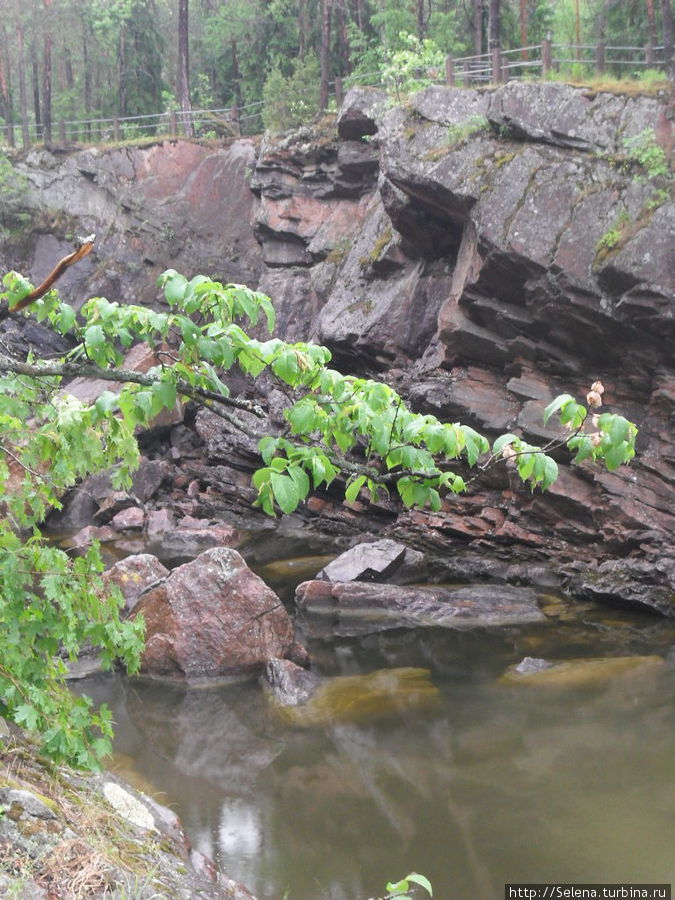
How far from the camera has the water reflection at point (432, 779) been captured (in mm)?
7477

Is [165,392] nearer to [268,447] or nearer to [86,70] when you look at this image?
[268,447]

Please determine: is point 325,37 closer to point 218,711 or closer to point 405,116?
point 405,116

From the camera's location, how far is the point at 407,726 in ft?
34.5

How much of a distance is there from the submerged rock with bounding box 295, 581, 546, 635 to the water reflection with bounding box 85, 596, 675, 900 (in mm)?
1490

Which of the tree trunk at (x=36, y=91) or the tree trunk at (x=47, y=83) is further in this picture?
the tree trunk at (x=36, y=91)

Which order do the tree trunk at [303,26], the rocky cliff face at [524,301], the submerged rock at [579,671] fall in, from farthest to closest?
1. the tree trunk at [303,26]
2. the rocky cliff face at [524,301]
3. the submerged rock at [579,671]

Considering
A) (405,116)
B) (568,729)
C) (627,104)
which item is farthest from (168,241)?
(568,729)

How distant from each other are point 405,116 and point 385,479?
65.0ft

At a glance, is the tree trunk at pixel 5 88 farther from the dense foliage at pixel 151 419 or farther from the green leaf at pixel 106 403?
the green leaf at pixel 106 403

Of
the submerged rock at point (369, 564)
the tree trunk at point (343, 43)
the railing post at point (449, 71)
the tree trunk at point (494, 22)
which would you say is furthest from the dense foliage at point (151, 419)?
the tree trunk at point (343, 43)

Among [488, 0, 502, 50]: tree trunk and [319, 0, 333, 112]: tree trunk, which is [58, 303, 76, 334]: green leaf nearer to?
[488, 0, 502, 50]: tree trunk

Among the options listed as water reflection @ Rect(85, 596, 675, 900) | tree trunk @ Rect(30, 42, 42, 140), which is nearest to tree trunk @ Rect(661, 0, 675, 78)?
water reflection @ Rect(85, 596, 675, 900)

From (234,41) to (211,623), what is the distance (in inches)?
1335

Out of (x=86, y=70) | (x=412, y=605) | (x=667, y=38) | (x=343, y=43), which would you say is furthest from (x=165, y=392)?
(x=86, y=70)
